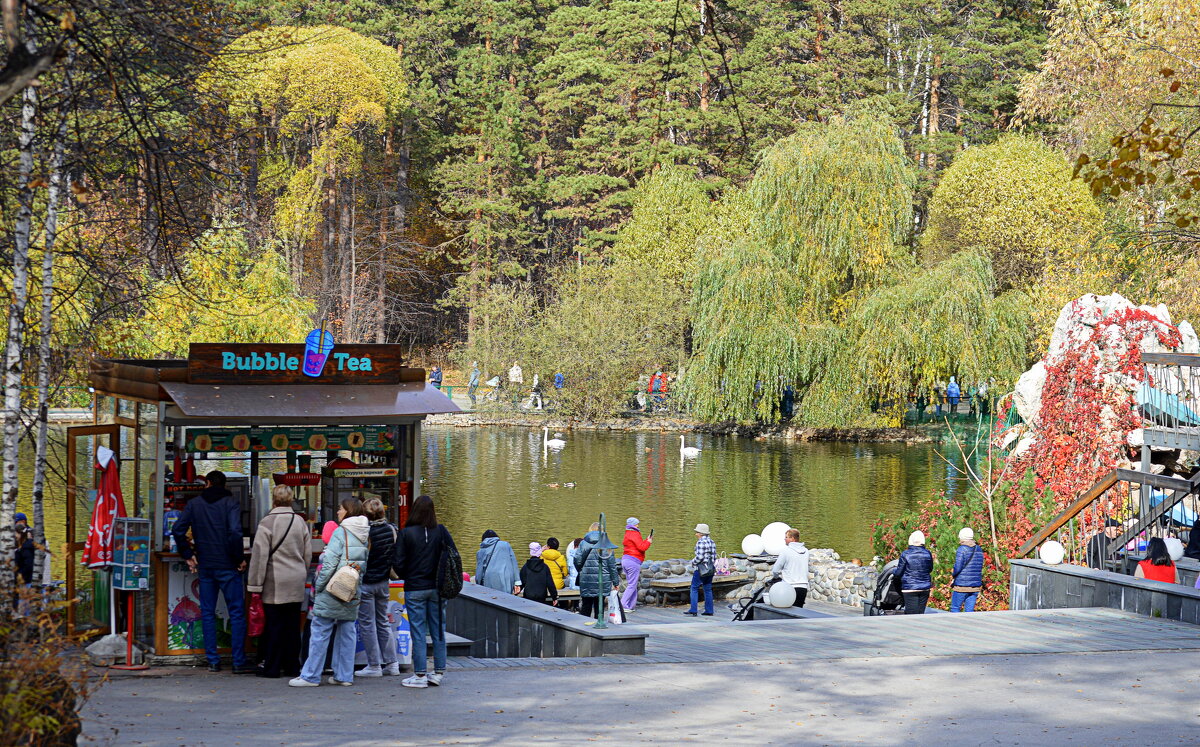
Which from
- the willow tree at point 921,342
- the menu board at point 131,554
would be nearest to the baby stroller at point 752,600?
the menu board at point 131,554

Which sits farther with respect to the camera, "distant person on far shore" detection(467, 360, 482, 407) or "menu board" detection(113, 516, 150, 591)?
"distant person on far shore" detection(467, 360, 482, 407)

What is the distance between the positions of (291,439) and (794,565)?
6.12 m

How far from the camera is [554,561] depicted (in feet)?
53.0

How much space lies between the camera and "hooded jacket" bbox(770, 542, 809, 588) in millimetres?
14703

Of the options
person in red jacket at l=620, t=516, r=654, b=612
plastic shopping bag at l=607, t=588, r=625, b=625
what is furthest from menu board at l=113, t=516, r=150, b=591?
person in red jacket at l=620, t=516, r=654, b=612

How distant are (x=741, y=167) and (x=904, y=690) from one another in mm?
47127

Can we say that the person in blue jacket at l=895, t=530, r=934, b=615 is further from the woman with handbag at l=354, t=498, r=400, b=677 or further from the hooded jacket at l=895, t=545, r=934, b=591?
the woman with handbag at l=354, t=498, r=400, b=677

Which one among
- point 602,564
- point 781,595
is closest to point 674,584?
point 781,595

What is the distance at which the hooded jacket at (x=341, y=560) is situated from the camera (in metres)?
9.05

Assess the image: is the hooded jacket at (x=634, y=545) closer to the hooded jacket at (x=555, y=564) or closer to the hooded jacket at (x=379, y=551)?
the hooded jacket at (x=555, y=564)

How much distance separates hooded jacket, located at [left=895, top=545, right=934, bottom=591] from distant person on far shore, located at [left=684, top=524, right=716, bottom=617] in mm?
3237

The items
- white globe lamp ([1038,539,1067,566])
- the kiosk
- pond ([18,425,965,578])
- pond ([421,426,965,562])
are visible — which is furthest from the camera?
pond ([421,426,965,562])

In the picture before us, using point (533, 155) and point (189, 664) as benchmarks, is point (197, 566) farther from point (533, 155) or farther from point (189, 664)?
point (533, 155)

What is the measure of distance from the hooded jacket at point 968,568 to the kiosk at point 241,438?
6.68 m
